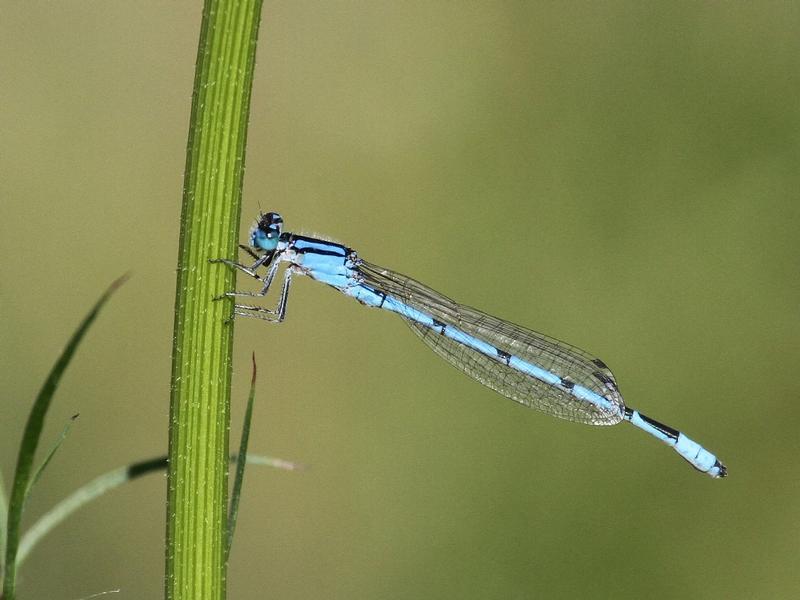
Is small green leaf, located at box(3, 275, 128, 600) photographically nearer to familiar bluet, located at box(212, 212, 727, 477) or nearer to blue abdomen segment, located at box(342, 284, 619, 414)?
familiar bluet, located at box(212, 212, 727, 477)

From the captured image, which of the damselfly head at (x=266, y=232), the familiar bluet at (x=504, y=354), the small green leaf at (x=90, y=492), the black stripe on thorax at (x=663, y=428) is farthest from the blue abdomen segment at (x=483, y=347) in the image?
the small green leaf at (x=90, y=492)

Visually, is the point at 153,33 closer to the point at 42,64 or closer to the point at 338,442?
the point at 42,64

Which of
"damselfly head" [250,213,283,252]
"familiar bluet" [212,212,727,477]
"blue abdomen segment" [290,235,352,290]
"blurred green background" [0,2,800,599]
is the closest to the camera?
"damselfly head" [250,213,283,252]

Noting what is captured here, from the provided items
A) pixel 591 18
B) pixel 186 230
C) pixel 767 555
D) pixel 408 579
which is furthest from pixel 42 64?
pixel 767 555

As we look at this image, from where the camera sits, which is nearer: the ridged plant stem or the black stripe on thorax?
the ridged plant stem

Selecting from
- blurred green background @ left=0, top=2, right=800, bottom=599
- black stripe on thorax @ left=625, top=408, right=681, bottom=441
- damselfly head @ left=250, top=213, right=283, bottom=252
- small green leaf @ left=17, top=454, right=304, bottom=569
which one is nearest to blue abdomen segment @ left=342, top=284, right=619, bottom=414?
black stripe on thorax @ left=625, top=408, right=681, bottom=441

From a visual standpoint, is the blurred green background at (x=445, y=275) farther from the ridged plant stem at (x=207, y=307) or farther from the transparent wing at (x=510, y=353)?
the ridged plant stem at (x=207, y=307)

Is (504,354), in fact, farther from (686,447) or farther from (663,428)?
(686,447)
